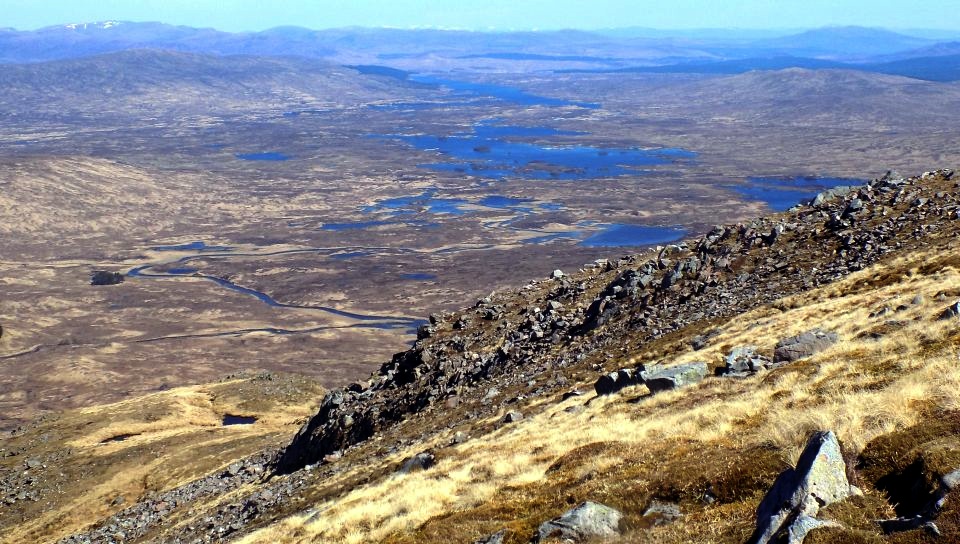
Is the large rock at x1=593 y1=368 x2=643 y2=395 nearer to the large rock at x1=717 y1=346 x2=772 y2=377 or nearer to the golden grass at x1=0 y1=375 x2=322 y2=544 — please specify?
the large rock at x1=717 y1=346 x2=772 y2=377

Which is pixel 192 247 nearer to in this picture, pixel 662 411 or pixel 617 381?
pixel 617 381

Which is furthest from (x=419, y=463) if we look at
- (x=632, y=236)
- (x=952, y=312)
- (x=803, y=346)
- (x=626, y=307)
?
(x=632, y=236)

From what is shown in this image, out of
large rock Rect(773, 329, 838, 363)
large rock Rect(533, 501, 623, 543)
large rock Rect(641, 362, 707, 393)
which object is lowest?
large rock Rect(641, 362, 707, 393)

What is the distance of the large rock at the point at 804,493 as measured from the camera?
993cm

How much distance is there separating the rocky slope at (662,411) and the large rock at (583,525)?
0.04 metres

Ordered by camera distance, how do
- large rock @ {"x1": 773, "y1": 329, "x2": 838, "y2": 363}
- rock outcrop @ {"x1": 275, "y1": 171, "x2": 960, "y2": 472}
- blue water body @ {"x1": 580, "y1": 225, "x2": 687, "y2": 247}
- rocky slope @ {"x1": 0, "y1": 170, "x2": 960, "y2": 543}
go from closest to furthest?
rocky slope @ {"x1": 0, "y1": 170, "x2": 960, "y2": 543}, large rock @ {"x1": 773, "y1": 329, "x2": 838, "y2": 363}, rock outcrop @ {"x1": 275, "y1": 171, "x2": 960, "y2": 472}, blue water body @ {"x1": 580, "y1": 225, "x2": 687, "y2": 247}

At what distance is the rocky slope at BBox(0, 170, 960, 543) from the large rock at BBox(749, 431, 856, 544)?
0.15ft

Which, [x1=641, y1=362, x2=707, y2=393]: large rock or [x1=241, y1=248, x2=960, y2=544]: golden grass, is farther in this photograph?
[x1=641, y1=362, x2=707, y2=393]: large rock

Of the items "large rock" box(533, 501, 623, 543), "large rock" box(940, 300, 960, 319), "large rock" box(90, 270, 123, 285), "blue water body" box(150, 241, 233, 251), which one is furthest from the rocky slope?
"blue water body" box(150, 241, 233, 251)

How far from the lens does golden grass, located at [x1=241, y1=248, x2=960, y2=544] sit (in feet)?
45.1

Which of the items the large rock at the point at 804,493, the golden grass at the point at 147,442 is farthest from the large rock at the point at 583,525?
the golden grass at the point at 147,442

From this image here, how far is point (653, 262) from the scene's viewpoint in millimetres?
39656

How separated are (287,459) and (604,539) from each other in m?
25.2

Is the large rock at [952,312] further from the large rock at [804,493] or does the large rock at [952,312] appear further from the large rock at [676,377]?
the large rock at [804,493]
